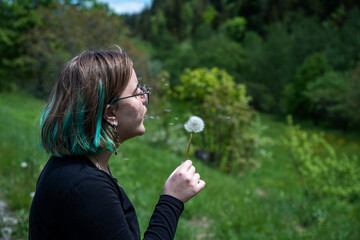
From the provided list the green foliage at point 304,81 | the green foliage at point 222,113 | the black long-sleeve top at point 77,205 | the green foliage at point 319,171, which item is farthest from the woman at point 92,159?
the green foliage at point 304,81

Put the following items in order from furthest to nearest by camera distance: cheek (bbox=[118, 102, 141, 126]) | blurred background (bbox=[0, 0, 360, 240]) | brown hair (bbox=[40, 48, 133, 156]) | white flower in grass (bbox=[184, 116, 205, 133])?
blurred background (bbox=[0, 0, 360, 240]) < white flower in grass (bbox=[184, 116, 205, 133]) < cheek (bbox=[118, 102, 141, 126]) < brown hair (bbox=[40, 48, 133, 156])

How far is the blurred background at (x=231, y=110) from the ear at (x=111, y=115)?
346mm

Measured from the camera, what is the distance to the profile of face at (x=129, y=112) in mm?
1126

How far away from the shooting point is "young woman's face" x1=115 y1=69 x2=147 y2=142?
1129 mm

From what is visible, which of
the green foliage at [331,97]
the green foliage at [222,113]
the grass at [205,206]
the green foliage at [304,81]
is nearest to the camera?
the grass at [205,206]

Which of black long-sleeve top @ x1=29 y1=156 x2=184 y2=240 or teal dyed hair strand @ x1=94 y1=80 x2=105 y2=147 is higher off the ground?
teal dyed hair strand @ x1=94 y1=80 x2=105 y2=147

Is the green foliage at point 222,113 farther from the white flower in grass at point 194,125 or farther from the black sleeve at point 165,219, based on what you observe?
the black sleeve at point 165,219

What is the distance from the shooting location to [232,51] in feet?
77.3

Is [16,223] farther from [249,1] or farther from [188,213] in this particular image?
[249,1]

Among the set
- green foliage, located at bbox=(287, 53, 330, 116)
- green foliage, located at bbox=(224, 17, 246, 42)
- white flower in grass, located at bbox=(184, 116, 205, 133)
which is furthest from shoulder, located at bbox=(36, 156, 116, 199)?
green foliage, located at bbox=(287, 53, 330, 116)

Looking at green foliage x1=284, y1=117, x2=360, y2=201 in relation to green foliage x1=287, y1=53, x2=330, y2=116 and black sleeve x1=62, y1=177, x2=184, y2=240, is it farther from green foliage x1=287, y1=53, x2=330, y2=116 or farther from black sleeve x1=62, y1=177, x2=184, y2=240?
green foliage x1=287, y1=53, x2=330, y2=116

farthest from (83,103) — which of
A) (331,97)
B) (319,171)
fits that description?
(331,97)

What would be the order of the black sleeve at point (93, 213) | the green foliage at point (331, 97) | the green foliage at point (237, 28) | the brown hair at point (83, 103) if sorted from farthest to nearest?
the green foliage at point (237, 28) → the green foliage at point (331, 97) → the brown hair at point (83, 103) → the black sleeve at point (93, 213)

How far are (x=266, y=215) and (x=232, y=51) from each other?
67.5 ft
